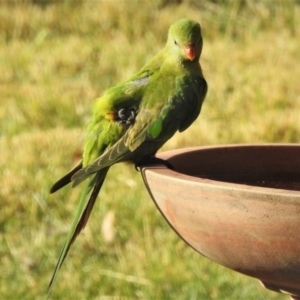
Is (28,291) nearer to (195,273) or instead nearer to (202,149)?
(195,273)

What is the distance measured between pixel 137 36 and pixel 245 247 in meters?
4.94

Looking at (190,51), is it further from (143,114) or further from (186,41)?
(143,114)

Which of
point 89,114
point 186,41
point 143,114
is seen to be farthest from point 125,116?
point 89,114

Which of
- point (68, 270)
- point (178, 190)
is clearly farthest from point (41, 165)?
point (178, 190)

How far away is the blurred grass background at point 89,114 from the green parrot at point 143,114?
1.07 m

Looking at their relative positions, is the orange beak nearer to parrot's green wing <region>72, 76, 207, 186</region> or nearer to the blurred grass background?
parrot's green wing <region>72, 76, 207, 186</region>

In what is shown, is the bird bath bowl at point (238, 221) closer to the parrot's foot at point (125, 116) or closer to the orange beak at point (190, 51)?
the parrot's foot at point (125, 116)

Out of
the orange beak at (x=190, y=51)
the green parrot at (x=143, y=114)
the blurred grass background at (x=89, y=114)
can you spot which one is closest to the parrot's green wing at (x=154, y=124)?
the green parrot at (x=143, y=114)

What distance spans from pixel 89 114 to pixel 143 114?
277 cm

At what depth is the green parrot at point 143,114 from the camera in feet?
8.23

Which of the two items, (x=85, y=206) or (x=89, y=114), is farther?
(x=89, y=114)

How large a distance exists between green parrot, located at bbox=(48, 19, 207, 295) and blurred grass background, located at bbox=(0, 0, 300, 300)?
3.50 feet

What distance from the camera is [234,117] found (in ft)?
16.4

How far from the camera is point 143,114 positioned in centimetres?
253
